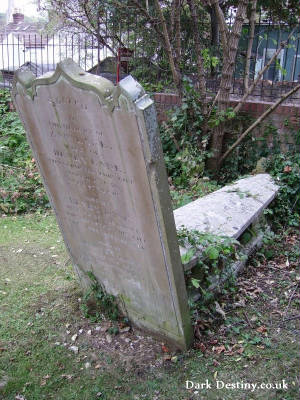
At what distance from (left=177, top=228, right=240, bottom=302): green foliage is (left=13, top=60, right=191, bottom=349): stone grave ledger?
354 millimetres

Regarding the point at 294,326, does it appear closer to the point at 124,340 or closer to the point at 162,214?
the point at 124,340

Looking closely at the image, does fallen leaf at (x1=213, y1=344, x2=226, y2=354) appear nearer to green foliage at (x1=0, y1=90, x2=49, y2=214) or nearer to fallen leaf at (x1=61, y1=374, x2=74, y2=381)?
fallen leaf at (x1=61, y1=374, x2=74, y2=381)

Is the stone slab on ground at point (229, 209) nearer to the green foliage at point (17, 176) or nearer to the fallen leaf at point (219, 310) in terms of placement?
the fallen leaf at point (219, 310)

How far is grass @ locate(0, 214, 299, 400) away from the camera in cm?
273

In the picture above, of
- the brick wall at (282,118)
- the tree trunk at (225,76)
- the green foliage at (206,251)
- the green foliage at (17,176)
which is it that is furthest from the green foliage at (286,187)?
the green foliage at (17,176)

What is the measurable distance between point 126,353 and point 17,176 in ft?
14.8

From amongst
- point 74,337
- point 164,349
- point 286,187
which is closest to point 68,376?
point 74,337

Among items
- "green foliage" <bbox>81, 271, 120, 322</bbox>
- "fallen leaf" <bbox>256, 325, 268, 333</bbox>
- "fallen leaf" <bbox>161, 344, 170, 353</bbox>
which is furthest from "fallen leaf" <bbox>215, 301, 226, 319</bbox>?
"green foliage" <bbox>81, 271, 120, 322</bbox>

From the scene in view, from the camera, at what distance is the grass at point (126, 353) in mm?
2727

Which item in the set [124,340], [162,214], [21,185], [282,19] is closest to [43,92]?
[162,214]

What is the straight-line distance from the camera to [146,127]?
2.29m

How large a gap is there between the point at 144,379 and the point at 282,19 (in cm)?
847

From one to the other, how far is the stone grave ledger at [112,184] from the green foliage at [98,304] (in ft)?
0.22

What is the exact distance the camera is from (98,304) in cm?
353
